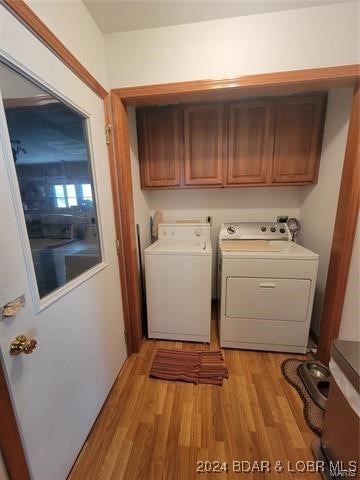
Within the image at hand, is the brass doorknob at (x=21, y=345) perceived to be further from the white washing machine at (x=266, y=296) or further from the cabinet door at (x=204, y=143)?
the cabinet door at (x=204, y=143)

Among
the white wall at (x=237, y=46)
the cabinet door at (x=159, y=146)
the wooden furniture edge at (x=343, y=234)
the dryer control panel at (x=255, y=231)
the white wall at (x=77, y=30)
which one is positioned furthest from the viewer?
the dryer control panel at (x=255, y=231)

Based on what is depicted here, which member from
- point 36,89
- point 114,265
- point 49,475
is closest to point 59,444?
point 49,475

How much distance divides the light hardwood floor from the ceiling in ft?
8.21

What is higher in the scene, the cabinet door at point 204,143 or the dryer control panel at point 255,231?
the cabinet door at point 204,143

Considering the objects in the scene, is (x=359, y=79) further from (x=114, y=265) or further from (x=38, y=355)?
(x=38, y=355)

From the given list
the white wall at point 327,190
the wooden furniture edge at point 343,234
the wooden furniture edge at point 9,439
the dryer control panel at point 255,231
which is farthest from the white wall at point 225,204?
the wooden furniture edge at point 9,439

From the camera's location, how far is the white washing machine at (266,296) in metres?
1.64

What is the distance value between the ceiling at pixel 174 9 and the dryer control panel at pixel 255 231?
162cm

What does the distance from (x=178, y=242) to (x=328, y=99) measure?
190 cm

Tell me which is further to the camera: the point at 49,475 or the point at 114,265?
the point at 114,265

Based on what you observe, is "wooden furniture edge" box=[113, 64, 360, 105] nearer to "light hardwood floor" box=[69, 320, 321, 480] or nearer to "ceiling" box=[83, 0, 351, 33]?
"ceiling" box=[83, 0, 351, 33]

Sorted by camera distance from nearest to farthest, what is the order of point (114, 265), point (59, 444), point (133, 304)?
point (59, 444), point (114, 265), point (133, 304)

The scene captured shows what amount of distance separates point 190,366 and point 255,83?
216cm

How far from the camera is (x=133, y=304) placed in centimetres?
177
